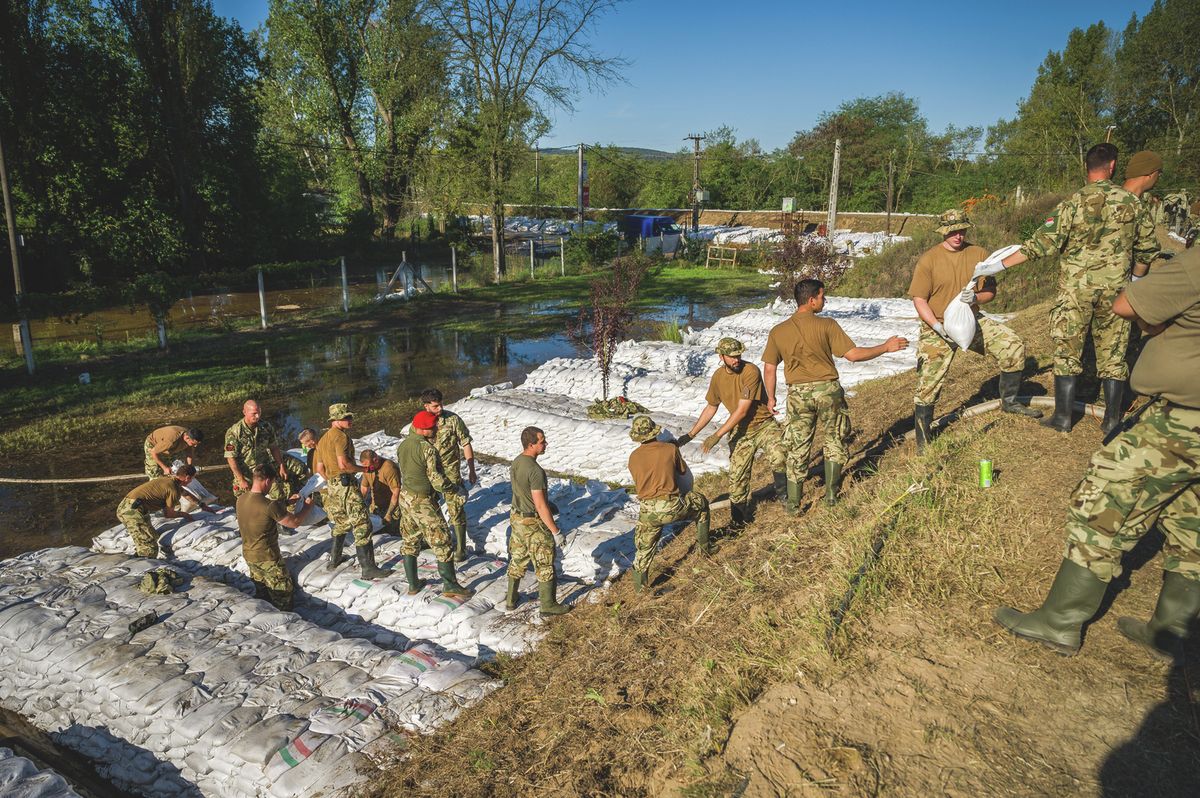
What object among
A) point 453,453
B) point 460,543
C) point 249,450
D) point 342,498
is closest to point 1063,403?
point 453,453

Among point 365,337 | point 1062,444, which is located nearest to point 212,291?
point 365,337

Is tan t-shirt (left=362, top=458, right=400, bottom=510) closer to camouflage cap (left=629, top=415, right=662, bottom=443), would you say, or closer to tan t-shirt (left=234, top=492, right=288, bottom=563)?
tan t-shirt (left=234, top=492, right=288, bottom=563)

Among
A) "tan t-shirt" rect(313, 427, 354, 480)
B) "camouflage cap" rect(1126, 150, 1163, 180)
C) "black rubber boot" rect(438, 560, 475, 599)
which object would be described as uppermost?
"camouflage cap" rect(1126, 150, 1163, 180)

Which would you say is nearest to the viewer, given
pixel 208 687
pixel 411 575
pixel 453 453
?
pixel 208 687

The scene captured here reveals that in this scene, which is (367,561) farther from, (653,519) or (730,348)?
(730,348)

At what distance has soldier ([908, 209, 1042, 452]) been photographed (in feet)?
17.6

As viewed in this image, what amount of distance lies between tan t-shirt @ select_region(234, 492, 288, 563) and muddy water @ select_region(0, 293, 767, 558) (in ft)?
9.99

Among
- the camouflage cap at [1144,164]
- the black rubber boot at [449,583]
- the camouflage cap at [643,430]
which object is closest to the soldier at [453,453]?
the black rubber boot at [449,583]

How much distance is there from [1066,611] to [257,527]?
5.77 metres

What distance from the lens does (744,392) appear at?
5.77 meters

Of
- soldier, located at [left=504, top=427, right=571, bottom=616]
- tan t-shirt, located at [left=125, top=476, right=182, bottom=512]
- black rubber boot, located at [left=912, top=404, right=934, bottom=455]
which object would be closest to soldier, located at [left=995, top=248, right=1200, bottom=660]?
black rubber boot, located at [left=912, top=404, right=934, bottom=455]

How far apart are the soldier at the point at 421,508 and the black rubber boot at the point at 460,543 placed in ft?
1.25

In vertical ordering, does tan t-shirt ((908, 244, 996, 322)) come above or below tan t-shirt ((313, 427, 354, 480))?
above

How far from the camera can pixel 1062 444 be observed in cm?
520
